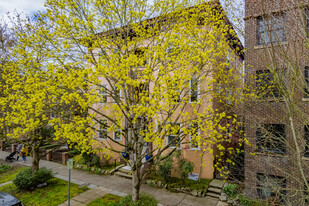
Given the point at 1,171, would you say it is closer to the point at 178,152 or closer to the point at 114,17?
the point at 178,152

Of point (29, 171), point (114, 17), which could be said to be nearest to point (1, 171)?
point (29, 171)

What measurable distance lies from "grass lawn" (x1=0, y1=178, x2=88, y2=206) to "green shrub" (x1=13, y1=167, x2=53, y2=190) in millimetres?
358

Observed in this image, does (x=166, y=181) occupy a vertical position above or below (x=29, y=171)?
below

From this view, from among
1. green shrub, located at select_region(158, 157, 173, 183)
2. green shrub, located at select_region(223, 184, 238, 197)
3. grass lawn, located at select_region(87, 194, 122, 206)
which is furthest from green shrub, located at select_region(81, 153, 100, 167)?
green shrub, located at select_region(223, 184, 238, 197)

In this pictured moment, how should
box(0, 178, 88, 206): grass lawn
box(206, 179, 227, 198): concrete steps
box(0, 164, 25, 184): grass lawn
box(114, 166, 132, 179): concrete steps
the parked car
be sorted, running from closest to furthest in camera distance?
the parked car, box(0, 178, 88, 206): grass lawn, box(206, 179, 227, 198): concrete steps, box(0, 164, 25, 184): grass lawn, box(114, 166, 132, 179): concrete steps

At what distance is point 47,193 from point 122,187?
4055mm

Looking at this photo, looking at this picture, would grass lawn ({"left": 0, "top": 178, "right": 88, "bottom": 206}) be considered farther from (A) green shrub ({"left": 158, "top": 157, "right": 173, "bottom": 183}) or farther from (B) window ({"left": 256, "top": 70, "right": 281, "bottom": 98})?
(B) window ({"left": 256, "top": 70, "right": 281, "bottom": 98})

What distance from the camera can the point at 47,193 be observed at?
10219mm

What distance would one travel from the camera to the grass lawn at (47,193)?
9.38 meters

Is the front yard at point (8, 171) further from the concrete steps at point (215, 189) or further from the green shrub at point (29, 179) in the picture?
the concrete steps at point (215, 189)

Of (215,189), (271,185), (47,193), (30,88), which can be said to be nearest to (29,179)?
(47,193)

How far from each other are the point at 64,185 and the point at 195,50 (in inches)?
421

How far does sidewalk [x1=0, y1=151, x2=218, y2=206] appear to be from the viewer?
957 centimetres

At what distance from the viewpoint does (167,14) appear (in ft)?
25.7
